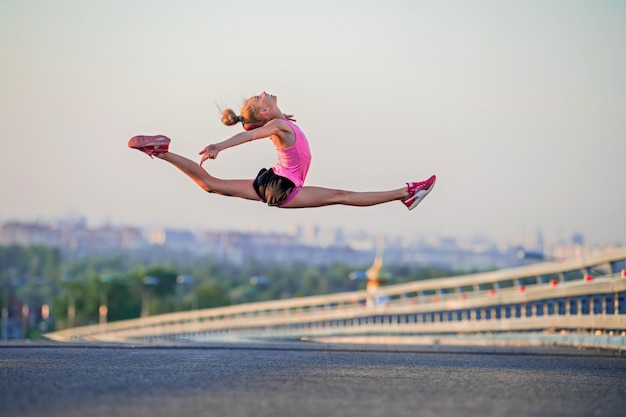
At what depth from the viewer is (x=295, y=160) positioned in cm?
1363

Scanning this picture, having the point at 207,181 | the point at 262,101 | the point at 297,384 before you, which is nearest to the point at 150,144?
the point at 207,181

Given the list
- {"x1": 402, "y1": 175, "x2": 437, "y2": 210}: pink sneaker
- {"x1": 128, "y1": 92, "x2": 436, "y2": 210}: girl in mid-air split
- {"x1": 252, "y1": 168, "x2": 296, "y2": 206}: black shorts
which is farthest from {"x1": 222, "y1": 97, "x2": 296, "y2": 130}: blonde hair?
{"x1": 402, "y1": 175, "x2": 437, "y2": 210}: pink sneaker

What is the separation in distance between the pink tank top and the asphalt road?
1815 millimetres

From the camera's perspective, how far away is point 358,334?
2007 inches

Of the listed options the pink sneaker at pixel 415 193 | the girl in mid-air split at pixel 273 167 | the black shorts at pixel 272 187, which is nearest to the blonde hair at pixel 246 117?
the girl in mid-air split at pixel 273 167

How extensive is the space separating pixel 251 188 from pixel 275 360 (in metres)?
1.94

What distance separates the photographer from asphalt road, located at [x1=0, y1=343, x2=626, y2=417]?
8.62 meters

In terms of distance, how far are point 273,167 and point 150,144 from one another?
3.98 feet

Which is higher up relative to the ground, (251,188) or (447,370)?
(251,188)

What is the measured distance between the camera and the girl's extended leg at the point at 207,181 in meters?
14.1

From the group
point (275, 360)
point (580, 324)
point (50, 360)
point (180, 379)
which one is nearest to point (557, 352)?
point (580, 324)

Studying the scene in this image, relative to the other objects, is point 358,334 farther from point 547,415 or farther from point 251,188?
point 547,415

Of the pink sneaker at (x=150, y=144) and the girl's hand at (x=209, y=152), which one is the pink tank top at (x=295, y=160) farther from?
the pink sneaker at (x=150, y=144)

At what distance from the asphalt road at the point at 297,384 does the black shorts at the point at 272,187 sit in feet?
5.21
